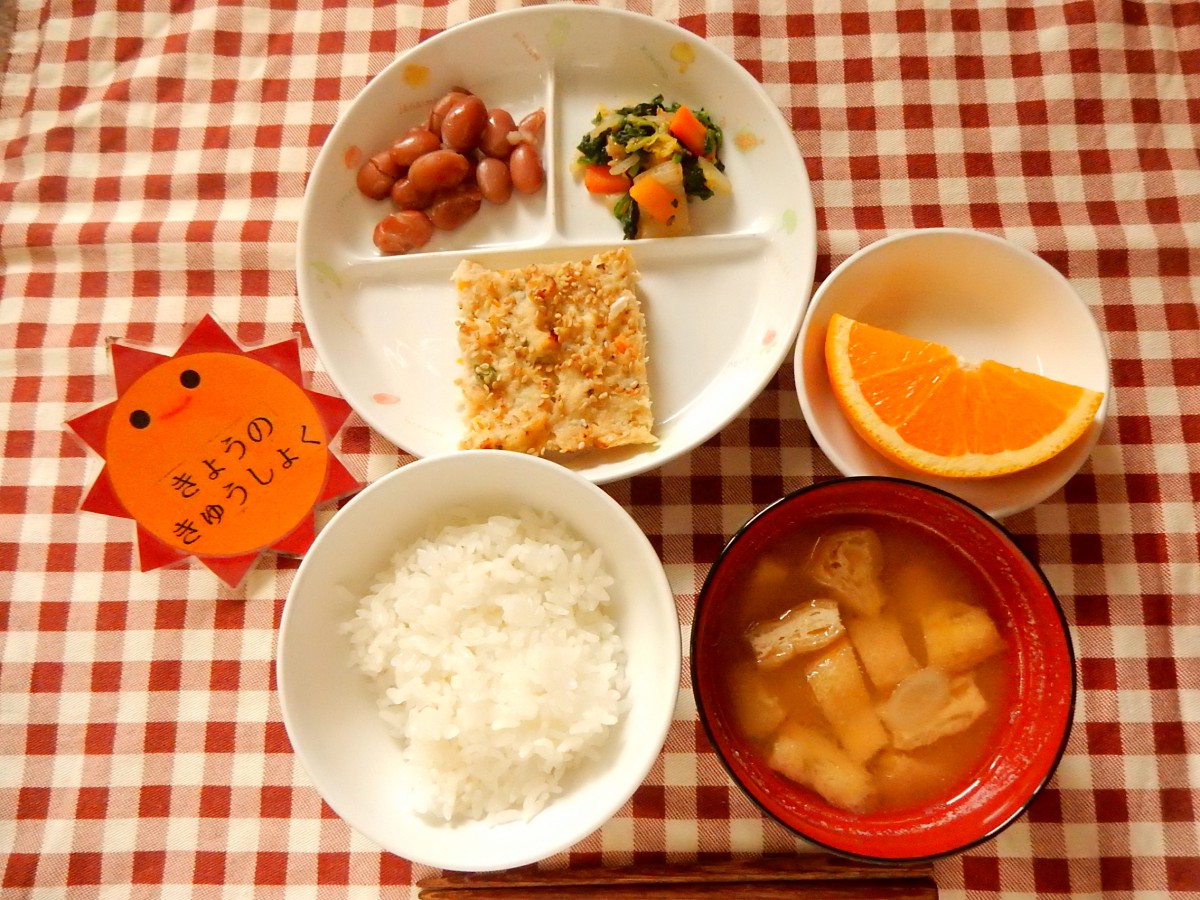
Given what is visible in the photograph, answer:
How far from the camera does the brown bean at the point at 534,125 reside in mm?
1985

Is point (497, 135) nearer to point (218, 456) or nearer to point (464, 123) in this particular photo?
point (464, 123)

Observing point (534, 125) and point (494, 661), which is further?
point (534, 125)

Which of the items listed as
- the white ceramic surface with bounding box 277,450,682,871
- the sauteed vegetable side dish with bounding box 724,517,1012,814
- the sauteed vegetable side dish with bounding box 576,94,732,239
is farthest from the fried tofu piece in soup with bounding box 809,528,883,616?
the sauteed vegetable side dish with bounding box 576,94,732,239

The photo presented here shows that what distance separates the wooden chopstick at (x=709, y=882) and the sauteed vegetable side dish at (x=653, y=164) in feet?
4.50

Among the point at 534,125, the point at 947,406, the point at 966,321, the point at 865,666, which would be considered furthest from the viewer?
the point at 534,125

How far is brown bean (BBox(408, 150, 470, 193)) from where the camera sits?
1916 millimetres

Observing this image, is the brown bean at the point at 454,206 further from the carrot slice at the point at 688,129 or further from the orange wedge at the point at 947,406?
the orange wedge at the point at 947,406

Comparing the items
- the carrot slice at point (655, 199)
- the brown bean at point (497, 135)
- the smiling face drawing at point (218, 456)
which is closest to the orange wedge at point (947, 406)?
the carrot slice at point (655, 199)

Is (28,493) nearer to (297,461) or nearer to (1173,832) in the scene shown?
(297,461)

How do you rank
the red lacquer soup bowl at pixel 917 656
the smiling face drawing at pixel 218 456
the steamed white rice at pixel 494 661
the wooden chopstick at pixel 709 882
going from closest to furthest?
the red lacquer soup bowl at pixel 917 656 < the steamed white rice at pixel 494 661 < the wooden chopstick at pixel 709 882 < the smiling face drawing at pixel 218 456

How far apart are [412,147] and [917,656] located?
59.8 inches

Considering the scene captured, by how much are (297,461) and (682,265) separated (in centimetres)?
98

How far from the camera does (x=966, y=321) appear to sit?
1.88 m

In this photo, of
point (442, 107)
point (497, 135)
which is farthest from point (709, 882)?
point (442, 107)
